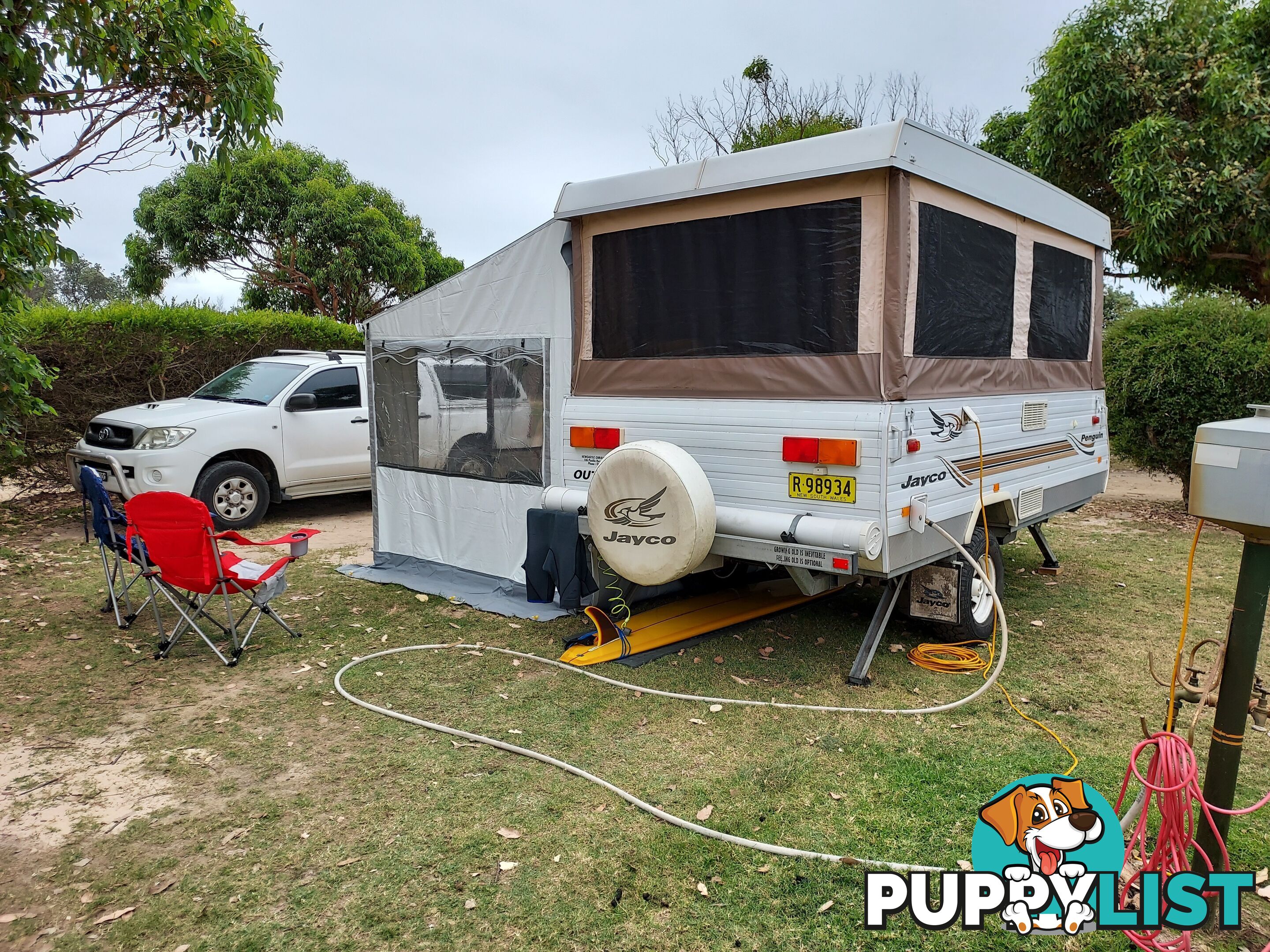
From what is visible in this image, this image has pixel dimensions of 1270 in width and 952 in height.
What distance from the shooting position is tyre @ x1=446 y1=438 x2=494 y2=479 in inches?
242

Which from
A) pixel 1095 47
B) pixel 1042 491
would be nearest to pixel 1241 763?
pixel 1042 491

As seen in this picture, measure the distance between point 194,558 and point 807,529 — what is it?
320 centimetres

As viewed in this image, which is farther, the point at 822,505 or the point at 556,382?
the point at 556,382

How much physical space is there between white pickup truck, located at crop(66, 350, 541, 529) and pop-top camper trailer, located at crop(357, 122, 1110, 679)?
104 centimetres

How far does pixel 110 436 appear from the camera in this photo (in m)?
8.31

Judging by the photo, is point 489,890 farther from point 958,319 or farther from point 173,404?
point 173,404

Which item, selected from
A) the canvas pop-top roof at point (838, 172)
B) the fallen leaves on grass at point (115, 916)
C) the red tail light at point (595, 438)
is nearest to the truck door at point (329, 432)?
the red tail light at point (595, 438)

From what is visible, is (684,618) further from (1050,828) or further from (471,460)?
(1050,828)

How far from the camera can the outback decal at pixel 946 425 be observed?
446cm

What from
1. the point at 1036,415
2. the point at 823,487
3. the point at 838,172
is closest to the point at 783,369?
the point at 823,487

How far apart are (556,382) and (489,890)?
11.1 ft

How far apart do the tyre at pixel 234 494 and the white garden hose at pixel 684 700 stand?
13.6ft

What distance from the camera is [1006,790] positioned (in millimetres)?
2516

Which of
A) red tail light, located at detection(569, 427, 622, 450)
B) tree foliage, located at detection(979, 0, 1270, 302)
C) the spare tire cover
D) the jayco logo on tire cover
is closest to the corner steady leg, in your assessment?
the spare tire cover
